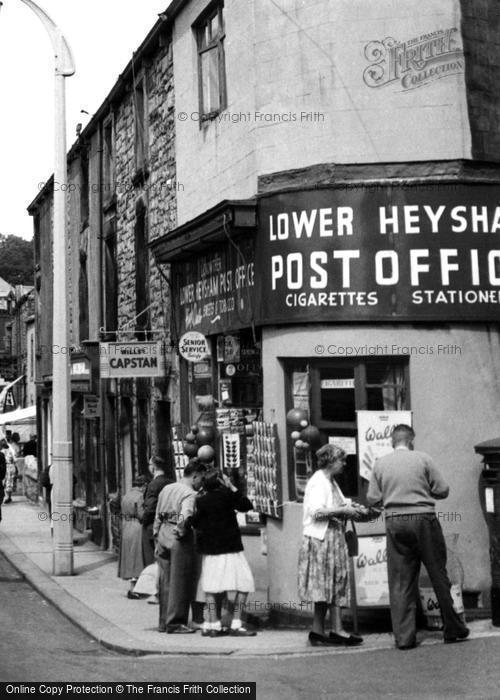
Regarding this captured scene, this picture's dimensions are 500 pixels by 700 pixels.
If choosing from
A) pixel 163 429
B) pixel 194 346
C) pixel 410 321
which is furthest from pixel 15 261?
pixel 410 321

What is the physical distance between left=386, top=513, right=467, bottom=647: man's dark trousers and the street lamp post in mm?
7001

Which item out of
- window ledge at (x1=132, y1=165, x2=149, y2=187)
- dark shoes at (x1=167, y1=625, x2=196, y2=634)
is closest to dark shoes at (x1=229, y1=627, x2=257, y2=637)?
dark shoes at (x1=167, y1=625, x2=196, y2=634)

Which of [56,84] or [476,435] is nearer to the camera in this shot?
[476,435]

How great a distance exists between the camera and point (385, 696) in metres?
7.71

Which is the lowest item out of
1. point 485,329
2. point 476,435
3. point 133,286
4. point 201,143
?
point 476,435

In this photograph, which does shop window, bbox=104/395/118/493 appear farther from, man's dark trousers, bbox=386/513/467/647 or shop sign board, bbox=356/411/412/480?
man's dark trousers, bbox=386/513/467/647

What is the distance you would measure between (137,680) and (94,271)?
14372 mm

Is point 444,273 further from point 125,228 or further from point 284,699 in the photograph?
point 125,228

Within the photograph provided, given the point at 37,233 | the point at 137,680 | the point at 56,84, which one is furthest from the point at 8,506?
the point at 137,680

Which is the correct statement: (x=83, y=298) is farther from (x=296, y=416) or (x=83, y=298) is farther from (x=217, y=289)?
(x=296, y=416)

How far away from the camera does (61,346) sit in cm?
1573

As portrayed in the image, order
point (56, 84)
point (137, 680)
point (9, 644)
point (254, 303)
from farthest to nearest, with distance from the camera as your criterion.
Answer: point (56, 84), point (254, 303), point (9, 644), point (137, 680)

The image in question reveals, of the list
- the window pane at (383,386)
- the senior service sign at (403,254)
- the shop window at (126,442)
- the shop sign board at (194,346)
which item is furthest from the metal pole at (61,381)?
the window pane at (383,386)

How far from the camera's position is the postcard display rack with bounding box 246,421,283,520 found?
37.9 ft
